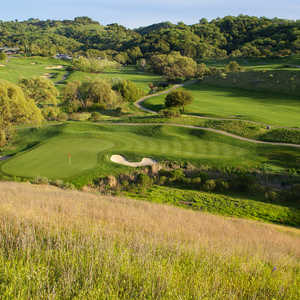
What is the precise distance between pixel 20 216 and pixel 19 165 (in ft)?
48.3

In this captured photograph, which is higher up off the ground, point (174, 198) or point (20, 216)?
point (20, 216)

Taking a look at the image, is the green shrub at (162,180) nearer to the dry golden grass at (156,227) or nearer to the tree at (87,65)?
the dry golden grass at (156,227)

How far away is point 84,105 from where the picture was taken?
176 feet

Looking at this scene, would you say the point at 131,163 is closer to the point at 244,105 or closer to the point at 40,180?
the point at 40,180

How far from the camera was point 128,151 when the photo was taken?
21.8 metres

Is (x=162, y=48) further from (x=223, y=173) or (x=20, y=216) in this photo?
(x=20, y=216)

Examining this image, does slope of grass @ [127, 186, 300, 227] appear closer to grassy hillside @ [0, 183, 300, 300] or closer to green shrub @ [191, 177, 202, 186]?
green shrub @ [191, 177, 202, 186]

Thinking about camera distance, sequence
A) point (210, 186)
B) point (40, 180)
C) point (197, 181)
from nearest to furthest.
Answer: point (40, 180) → point (210, 186) → point (197, 181)

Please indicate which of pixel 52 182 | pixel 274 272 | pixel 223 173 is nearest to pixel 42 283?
pixel 274 272

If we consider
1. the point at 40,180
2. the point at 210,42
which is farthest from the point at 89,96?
the point at 210,42

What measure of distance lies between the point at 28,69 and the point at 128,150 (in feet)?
287

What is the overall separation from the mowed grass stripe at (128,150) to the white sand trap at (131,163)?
521 mm

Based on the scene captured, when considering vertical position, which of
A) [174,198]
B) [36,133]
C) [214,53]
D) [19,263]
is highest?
[214,53]

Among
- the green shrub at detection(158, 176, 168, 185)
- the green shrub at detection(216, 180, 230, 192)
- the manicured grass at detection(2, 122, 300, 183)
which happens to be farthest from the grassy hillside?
the manicured grass at detection(2, 122, 300, 183)
